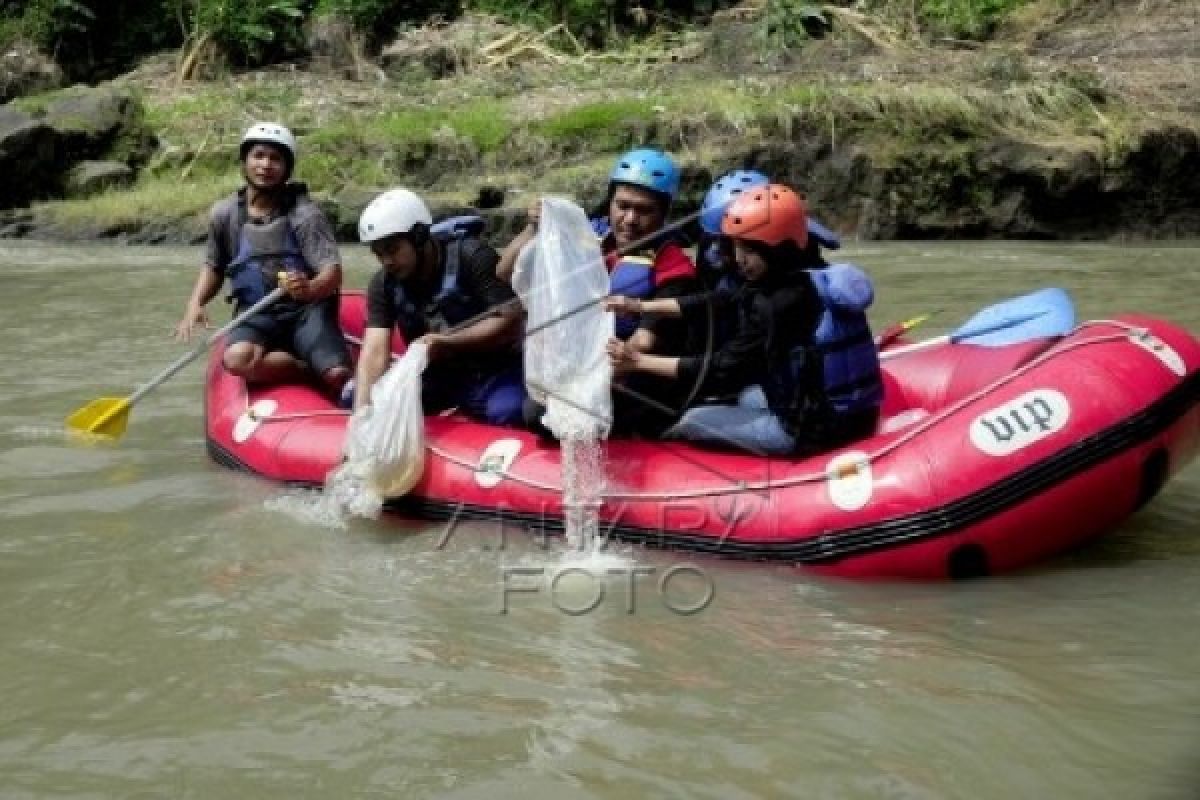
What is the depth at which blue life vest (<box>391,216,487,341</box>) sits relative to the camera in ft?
16.6

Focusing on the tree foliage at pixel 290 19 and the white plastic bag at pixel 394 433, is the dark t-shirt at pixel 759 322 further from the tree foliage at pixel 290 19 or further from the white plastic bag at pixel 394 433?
the tree foliage at pixel 290 19

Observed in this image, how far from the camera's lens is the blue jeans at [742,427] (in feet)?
14.8

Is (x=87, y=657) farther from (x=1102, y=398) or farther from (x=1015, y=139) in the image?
(x=1015, y=139)

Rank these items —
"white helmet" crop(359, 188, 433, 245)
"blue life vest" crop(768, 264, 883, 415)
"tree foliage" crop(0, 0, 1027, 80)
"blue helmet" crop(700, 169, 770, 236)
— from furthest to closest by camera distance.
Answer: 1. "tree foliage" crop(0, 0, 1027, 80)
2. "white helmet" crop(359, 188, 433, 245)
3. "blue helmet" crop(700, 169, 770, 236)
4. "blue life vest" crop(768, 264, 883, 415)

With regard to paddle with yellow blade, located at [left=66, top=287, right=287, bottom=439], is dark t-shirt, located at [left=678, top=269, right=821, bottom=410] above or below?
above

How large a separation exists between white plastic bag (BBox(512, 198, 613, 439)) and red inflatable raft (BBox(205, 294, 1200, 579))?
0.60 feet

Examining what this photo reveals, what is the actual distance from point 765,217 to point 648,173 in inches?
21.0

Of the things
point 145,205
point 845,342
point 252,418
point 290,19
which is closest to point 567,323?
point 845,342

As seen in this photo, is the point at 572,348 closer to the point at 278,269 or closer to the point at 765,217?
the point at 765,217

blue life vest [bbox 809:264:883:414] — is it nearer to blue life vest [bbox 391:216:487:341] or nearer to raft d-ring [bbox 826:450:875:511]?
raft d-ring [bbox 826:450:875:511]

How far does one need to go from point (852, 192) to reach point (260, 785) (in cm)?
1060

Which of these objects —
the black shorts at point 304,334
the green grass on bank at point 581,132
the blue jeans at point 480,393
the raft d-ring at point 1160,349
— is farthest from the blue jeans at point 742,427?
the green grass on bank at point 581,132

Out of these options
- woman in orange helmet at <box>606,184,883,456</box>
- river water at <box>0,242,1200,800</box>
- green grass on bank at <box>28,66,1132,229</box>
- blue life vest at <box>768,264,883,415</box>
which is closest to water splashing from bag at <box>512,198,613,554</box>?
woman in orange helmet at <box>606,184,883,456</box>

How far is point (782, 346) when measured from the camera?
4.38 m
